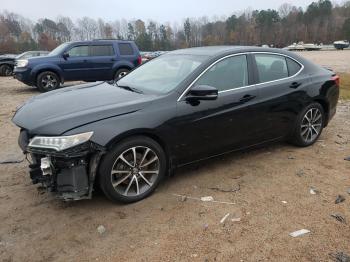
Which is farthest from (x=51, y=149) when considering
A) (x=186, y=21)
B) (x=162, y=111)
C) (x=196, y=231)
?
(x=186, y=21)

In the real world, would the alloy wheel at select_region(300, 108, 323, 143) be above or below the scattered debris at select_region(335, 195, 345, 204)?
above

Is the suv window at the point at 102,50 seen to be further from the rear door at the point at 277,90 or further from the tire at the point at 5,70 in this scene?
the tire at the point at 5,70

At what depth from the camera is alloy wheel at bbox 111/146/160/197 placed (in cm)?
373

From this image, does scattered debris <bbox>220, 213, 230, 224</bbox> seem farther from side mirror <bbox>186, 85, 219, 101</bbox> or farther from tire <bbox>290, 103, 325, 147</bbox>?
tire <bbox>290, 103, 325, 147</bbox>

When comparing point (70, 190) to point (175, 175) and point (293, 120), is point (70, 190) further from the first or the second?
point (293, 120)

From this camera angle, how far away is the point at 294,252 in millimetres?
3061

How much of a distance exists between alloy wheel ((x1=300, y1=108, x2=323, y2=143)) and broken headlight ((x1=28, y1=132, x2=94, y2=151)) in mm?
3478

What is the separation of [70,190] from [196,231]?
1.30 meters

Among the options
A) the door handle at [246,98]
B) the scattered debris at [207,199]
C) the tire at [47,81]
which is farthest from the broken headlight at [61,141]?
the tire at [47,81]

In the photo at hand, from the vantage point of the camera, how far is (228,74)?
4559 millimetres

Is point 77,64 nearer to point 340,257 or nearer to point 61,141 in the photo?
point 61,141

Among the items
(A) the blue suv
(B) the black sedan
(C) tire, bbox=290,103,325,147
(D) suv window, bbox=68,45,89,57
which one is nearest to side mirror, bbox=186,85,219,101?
(B) the black sedan

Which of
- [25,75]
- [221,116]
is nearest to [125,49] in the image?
[25,75]

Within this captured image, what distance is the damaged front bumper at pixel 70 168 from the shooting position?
338 cm
